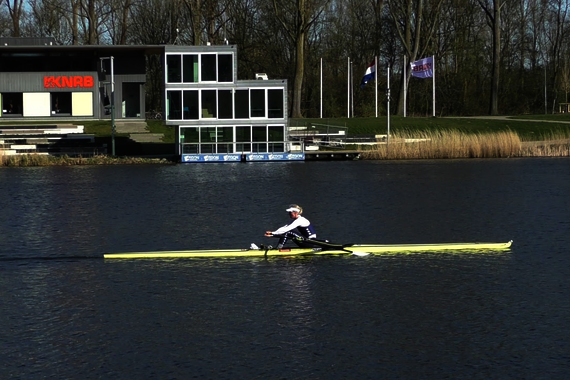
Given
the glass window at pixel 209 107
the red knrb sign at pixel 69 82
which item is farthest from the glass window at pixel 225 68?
the red knrb sign at pixel 69 82

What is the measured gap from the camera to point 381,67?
375ft

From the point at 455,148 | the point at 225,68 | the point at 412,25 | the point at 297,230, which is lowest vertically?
the point at 297,230

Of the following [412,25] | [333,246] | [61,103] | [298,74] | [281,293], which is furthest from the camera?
[412,25]

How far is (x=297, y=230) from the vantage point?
30062 mm

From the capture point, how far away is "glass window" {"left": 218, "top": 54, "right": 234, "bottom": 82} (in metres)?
71.6

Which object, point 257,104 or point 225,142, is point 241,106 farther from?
point 225,142

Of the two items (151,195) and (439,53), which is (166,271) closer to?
(151,195)

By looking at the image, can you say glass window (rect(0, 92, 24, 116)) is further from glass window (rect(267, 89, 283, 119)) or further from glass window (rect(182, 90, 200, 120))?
glass window (rect(267, 89, 283, 119))

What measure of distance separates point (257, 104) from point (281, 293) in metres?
47.2

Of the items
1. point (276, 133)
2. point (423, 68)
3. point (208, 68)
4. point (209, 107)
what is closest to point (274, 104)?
point (276, 133)

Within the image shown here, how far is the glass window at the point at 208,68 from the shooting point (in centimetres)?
7150

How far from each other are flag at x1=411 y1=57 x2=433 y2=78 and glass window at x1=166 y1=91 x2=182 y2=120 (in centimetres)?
2893

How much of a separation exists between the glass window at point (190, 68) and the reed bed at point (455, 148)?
547 inches

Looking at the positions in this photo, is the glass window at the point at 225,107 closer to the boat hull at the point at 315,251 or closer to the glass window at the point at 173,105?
the glass window at the point at 173,105
